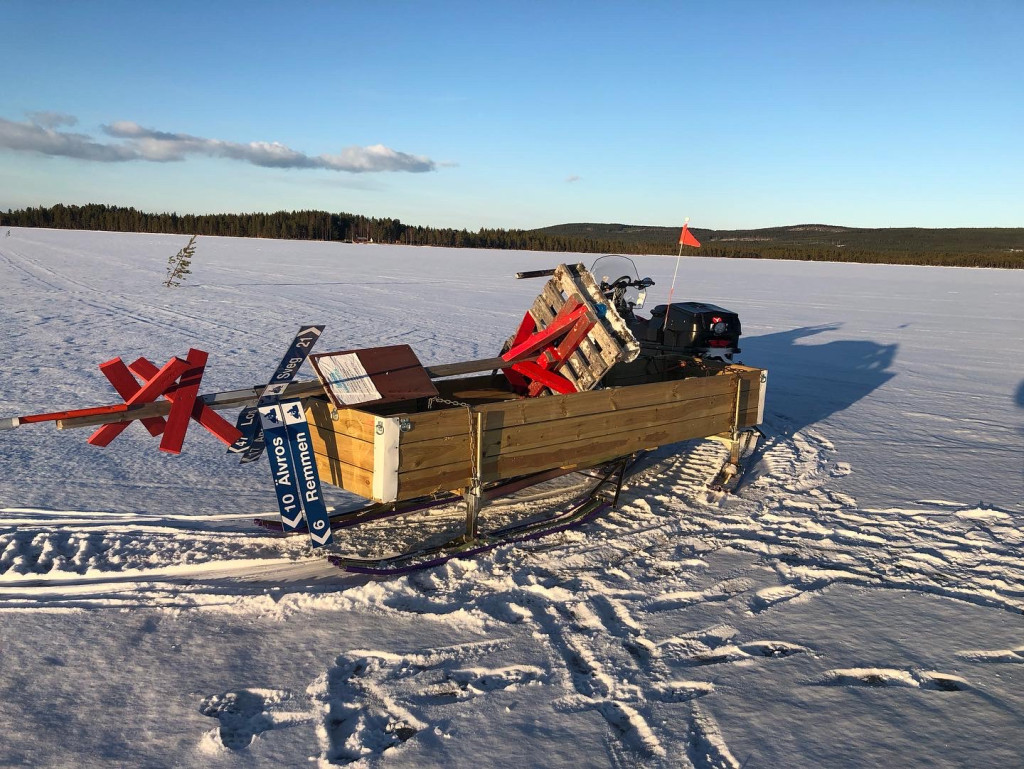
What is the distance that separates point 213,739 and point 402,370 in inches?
85.8

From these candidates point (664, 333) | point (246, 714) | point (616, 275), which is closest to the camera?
point (246, 714)

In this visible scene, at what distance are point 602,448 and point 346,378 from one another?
1.68 m

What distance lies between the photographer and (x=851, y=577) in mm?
4121

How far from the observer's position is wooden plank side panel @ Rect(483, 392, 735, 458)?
425cm

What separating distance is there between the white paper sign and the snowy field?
95 centimetres

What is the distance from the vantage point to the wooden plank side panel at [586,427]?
425cm

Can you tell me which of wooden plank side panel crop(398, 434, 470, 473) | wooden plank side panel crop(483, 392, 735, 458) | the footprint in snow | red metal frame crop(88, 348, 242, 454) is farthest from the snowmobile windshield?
the footprint in snow

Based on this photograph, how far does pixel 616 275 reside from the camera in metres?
7.05

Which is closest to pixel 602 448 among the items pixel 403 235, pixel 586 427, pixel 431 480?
pixel 586 427

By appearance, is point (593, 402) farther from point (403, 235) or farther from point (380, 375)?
point (403, 235)

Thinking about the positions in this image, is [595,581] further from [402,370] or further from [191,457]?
[191,457]

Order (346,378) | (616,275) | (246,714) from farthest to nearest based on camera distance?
(616,275), (346,378), (246,714)

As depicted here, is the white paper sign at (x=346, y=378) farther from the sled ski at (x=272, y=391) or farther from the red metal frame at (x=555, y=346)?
the red metal frame at (x=555, y=346)

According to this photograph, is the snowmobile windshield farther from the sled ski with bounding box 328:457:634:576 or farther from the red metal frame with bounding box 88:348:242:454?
the red metal frame with bounding box 88:348:242:454
